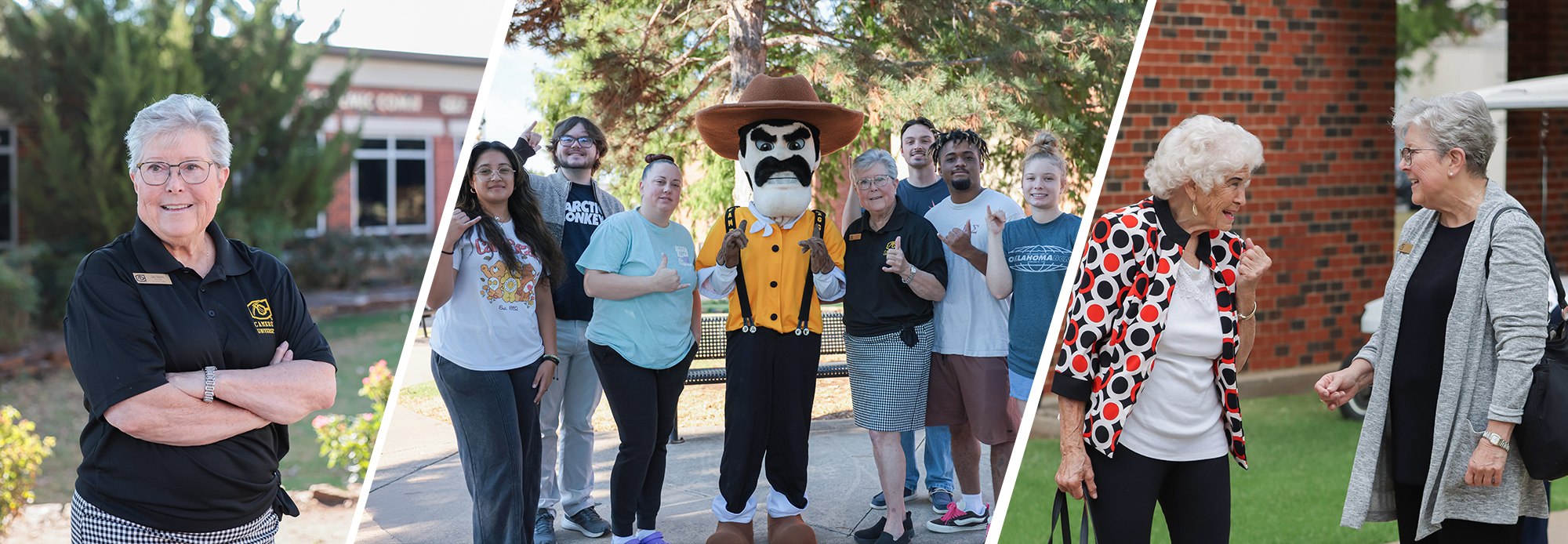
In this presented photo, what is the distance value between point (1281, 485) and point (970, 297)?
8.95 feet

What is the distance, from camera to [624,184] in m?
3.41

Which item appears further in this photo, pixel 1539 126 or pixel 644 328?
pixel 1539 126

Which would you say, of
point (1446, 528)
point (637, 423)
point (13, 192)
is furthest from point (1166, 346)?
point (13, 192)

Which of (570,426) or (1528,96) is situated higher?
(1528,96)

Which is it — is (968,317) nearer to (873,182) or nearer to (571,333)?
(873,182)

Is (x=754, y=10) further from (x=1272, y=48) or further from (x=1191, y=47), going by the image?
(x=1272, y=48)

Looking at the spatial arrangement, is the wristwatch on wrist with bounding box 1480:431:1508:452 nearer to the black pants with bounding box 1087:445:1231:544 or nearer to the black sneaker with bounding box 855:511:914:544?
the black pants with bounding box 1087:445:1231:544

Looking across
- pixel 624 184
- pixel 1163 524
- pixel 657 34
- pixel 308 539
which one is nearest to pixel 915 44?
pixel 657 34

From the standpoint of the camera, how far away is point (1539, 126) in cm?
958

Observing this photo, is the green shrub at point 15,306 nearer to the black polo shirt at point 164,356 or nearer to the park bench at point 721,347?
the park bench at point 721,347

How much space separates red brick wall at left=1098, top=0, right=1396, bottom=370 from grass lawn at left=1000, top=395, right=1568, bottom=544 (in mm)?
736

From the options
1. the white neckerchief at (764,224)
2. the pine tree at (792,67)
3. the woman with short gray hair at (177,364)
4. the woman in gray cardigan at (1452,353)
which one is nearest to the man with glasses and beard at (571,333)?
the pine tree at (792,67)

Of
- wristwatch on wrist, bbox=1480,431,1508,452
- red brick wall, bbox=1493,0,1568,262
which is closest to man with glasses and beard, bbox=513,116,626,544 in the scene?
wristwatch on wrist, bbox=1480,431,1508,452

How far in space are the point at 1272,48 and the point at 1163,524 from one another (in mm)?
3720
